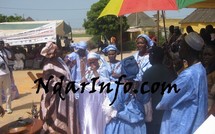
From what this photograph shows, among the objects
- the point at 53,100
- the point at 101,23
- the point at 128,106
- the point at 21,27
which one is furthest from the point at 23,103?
the point at 101,23

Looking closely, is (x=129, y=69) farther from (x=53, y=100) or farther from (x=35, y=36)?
(x=35, y=36)

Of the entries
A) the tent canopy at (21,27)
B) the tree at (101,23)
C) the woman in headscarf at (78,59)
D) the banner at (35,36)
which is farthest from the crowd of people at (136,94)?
the tree at (101,23)

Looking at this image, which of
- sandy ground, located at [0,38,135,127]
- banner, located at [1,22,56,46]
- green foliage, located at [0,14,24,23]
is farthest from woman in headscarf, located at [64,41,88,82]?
green foliage, located at [0,14,24,23]

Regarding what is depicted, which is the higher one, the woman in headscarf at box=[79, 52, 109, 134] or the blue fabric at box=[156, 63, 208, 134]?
the blue fabric at box=[156, 63, 208, 134]

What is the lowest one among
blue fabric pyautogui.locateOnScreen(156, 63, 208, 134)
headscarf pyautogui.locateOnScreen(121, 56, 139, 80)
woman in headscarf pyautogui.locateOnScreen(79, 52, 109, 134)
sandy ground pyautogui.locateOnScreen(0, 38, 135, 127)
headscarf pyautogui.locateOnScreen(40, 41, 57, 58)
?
sandy ground pyautogui.locateOnScreen(0, 38, 135, 127)

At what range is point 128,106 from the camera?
3.72 metres

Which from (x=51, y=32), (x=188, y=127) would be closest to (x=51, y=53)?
(x=188, y=127)

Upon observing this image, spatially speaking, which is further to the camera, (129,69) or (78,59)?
(78,59)

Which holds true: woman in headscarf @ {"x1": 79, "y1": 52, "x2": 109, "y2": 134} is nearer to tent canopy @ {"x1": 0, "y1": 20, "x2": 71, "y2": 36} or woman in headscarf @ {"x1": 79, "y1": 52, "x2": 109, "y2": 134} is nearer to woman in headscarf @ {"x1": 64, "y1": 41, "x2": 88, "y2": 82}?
woman in headscarf @ {"x1": 64, "y1": 41, "x2": 88, "y2": 82}

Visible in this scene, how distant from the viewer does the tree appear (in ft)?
97.4

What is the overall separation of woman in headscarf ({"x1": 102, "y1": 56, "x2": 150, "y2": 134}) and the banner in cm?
1265

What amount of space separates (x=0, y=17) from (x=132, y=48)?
1360cm

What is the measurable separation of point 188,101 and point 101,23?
1077 inches

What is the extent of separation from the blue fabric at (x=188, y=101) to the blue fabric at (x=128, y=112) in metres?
0.49
